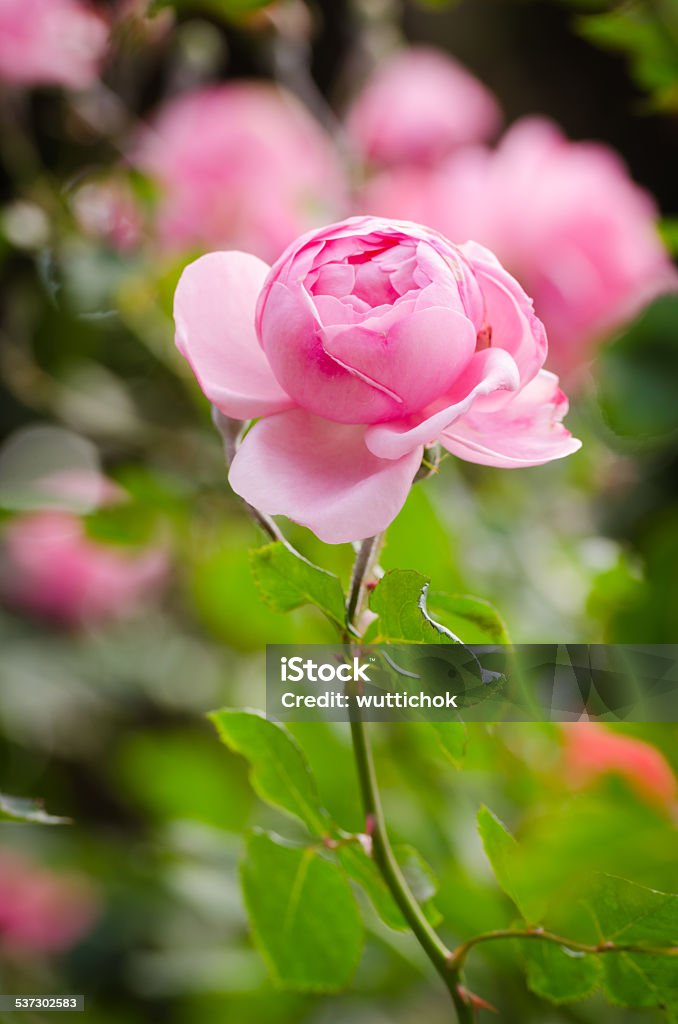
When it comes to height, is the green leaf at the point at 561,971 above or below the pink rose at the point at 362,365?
below

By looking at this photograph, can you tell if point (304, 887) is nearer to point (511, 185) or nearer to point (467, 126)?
point (511, 185)

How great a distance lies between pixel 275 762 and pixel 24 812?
0.23 feet

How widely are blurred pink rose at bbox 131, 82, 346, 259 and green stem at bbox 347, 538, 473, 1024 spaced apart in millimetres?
447

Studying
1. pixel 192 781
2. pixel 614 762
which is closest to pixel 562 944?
pixel 614 762

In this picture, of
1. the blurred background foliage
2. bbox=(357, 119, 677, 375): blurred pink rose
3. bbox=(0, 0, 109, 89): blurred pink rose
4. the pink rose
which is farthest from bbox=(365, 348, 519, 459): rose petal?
bbox=(0, 0, 109, 89): blurred pink rose

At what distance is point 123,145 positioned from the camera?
2.33ft

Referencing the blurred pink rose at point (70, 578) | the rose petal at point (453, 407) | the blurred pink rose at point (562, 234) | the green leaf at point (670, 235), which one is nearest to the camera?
the rose petal at point (453, 407)

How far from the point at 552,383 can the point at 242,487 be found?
0.09 meters

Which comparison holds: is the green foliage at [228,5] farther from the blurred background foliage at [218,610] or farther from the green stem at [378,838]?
the green stem at [378,838]

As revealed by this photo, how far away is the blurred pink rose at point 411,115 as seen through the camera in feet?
2.58

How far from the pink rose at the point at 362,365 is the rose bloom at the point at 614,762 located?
24cm

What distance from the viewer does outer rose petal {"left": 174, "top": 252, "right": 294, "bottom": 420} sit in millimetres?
229

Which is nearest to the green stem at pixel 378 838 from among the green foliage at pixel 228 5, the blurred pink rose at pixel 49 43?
the green foliage at pixel 228 5

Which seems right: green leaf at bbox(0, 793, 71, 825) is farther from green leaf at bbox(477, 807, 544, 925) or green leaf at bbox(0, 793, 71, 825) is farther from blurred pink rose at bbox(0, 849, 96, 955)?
blurred pink rose at bbox(0, 849, 96, 955)
